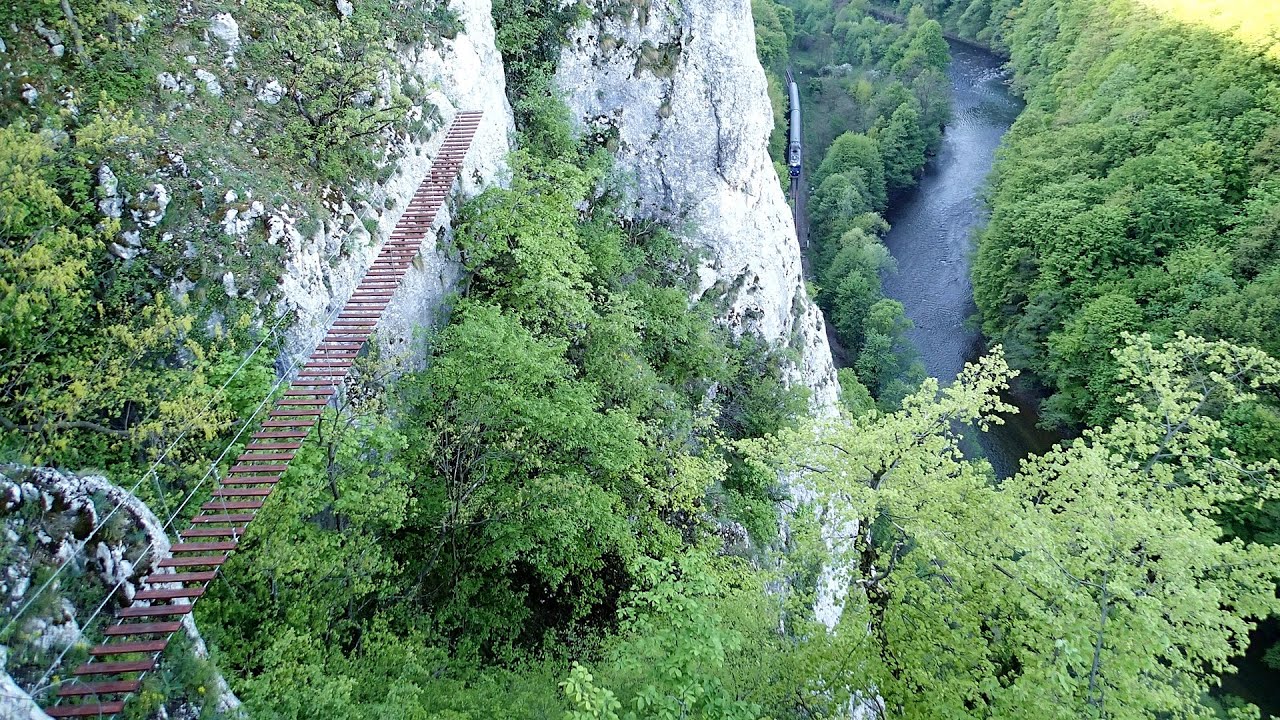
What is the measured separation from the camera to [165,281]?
1055 centimetres

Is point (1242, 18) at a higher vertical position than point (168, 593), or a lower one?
higher

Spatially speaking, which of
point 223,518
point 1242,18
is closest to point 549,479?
point 223,518

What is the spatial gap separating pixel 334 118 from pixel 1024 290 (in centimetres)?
4276

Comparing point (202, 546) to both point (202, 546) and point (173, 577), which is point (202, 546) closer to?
point (202, 546)

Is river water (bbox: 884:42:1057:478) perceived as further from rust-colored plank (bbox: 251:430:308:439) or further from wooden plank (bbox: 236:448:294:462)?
wooden plank (bbox: 236:448:294:462)

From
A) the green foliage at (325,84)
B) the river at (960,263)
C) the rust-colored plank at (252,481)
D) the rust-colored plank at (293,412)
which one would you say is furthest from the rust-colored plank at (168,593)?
the river at (960,263)

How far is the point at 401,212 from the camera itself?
15.3 metres

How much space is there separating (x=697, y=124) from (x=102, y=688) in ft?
78.9

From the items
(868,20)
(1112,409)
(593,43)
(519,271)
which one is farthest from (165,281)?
(868,20)

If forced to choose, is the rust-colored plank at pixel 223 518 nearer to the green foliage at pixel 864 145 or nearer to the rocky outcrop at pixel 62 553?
the rocky outcrop at pixel 62 553

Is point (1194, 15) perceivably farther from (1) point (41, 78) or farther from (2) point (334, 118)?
(1) point (41, 78)

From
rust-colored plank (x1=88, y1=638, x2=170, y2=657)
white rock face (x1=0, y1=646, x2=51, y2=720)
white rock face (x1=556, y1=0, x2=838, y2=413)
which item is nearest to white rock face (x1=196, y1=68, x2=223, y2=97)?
rust-colored plank (x1=88, y1=638, x2=170, y2=657)

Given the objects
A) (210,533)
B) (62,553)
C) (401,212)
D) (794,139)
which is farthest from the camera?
(794,139)

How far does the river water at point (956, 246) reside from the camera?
4051 centimetres
